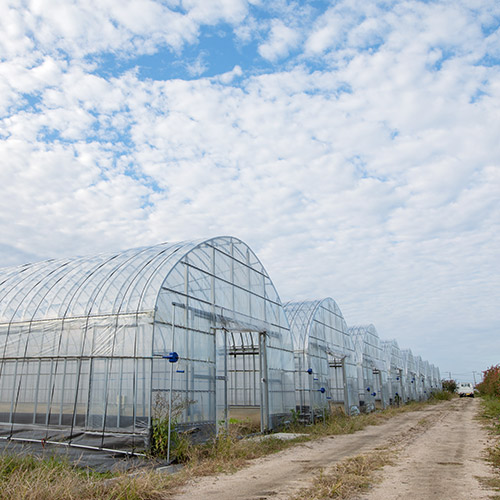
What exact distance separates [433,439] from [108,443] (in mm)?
11262

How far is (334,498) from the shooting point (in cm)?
788

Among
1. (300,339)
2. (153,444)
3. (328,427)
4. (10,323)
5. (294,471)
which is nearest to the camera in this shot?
(294,471)

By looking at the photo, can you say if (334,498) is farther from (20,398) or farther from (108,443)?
(20,398)

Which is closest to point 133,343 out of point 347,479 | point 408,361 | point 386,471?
point 347,479

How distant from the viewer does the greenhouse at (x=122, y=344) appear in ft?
39.3

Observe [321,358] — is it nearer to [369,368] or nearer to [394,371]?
[369,368]

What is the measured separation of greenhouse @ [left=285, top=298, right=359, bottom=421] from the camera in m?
22.6

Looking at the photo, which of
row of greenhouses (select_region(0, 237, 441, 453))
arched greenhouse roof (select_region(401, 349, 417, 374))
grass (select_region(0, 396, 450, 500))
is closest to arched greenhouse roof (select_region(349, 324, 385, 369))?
arched greenhouse roof (select_region(401, 349, 417, 374))

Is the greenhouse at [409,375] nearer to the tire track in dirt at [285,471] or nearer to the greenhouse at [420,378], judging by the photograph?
the greenhouse at [420,378]

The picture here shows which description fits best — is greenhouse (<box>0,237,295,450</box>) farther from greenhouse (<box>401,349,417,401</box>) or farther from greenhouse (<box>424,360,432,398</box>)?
greenhouse (<box>424,360,432,398</box>)

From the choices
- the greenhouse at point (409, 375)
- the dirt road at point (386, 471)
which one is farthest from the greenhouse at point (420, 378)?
the dirt road at point (386, 471)

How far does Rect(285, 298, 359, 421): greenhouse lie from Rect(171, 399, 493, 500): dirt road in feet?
17.9

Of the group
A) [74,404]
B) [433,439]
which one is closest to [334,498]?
[74,404]

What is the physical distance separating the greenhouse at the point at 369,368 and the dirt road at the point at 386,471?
16.6m
